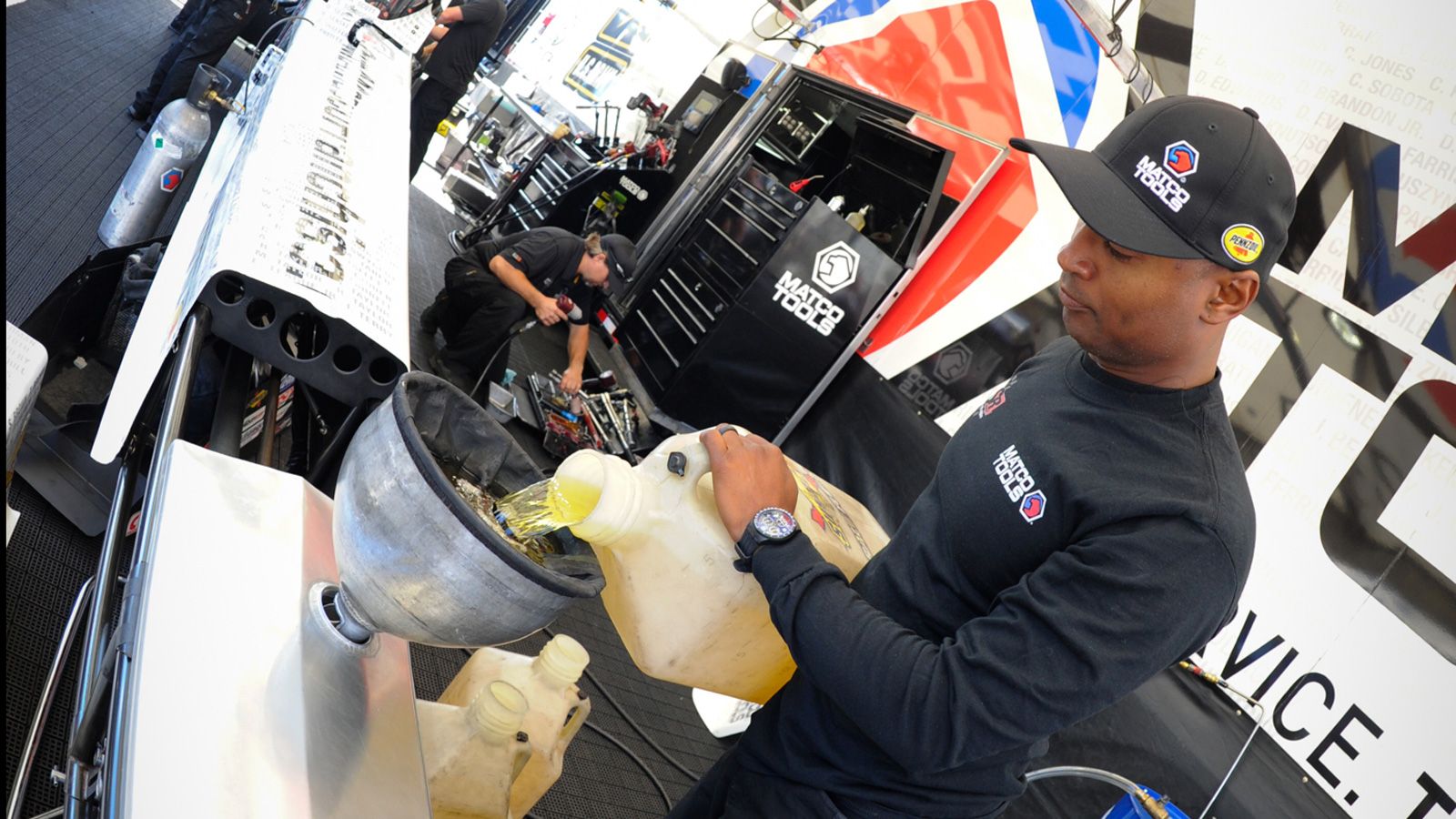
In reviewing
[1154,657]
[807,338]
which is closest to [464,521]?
[1154,657]

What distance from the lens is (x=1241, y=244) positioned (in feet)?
3.75

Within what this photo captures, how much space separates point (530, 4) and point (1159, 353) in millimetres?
10485

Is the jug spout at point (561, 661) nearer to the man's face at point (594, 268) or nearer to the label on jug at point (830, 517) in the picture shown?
the label on jug at point (830, 517)

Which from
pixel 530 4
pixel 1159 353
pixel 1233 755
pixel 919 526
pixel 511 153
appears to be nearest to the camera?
pixel 1159 353

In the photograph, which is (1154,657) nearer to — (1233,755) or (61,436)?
(1233,755)

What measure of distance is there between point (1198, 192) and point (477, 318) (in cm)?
376

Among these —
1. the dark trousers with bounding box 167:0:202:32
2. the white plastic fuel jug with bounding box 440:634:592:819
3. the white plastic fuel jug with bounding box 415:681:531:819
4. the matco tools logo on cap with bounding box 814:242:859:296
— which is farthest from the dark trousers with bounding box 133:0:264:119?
the white plastic fuel jug with bounding box 415:681:531:819

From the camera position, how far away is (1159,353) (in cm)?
120

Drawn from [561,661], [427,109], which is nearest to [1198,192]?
[561,661]

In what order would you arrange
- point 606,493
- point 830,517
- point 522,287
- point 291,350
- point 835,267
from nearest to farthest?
point 606,493, point 830,517, point 291,350, point 835,267, point 522,287

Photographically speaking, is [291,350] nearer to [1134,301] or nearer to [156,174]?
[1134,301]

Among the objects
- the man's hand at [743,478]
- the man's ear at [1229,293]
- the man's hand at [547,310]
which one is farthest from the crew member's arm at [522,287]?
the man's ear at [1229,293]

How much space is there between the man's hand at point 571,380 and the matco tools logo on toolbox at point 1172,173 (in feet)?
11.9

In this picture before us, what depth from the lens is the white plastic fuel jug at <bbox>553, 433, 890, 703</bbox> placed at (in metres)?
1.28
